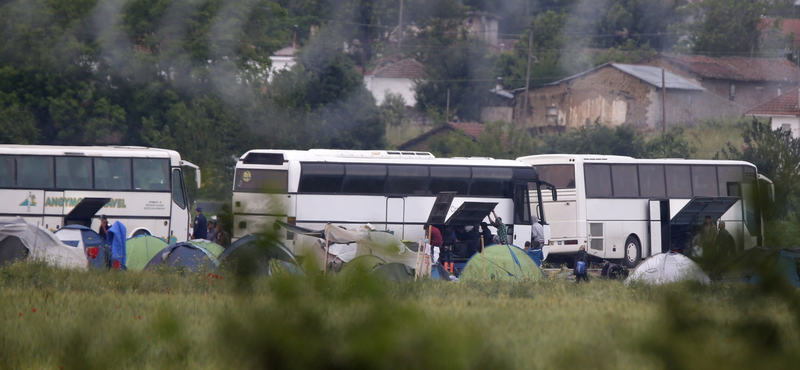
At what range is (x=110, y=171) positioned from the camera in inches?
716

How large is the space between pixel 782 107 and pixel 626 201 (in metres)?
23.8

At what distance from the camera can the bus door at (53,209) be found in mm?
17406

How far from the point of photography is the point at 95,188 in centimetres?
1795

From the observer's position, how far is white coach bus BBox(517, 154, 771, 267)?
19.0 metres

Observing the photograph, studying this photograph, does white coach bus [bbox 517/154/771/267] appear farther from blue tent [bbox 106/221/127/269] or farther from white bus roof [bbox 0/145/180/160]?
blue tent [bbox 106/221/127/269]

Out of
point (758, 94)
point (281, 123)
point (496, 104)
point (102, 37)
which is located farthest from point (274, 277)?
point (758, 94)

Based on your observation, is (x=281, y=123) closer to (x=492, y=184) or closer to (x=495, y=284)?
(x=492, y=184)

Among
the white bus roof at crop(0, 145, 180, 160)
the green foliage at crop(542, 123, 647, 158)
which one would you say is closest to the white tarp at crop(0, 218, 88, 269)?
the white bus roof at crop(0, 145, 180, 160)

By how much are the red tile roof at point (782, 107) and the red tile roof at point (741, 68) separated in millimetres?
6983

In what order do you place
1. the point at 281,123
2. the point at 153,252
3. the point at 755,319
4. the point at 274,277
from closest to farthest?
1. the point at 274,277
2. the point at 755,319
3. the point at 153,252
4. the point at 281,123

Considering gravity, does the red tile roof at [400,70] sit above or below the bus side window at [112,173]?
above

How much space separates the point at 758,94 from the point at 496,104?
1637 centimetres

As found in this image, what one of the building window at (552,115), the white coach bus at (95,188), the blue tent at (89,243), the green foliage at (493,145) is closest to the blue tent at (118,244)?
the blue tent at (89,243)

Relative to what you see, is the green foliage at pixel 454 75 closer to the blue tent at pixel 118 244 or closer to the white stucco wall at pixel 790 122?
the white stucco wall at pixel 790 122
